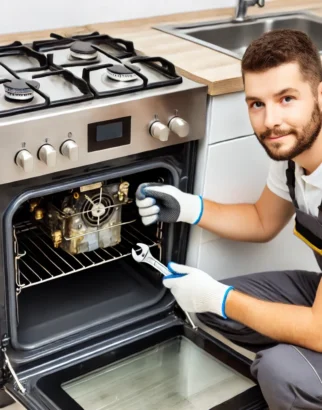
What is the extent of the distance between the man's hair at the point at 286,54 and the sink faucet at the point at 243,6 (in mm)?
839

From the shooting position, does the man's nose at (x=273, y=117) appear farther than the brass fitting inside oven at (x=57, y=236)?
No

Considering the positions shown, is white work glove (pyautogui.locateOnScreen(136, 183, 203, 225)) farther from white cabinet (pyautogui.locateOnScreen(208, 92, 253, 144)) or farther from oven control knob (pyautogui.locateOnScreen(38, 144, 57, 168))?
oven control knob (pyautogui.locateOnScreen(38, 144, 57, 168))

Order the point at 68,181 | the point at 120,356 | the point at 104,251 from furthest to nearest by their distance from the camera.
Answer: the point at 104,251, the point at 120,356, the point at 68,181

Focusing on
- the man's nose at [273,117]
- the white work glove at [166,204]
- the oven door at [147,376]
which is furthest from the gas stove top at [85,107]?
the oven door at [147,376]

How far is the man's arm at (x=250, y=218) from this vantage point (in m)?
1.90

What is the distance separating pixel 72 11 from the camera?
2.22 meters

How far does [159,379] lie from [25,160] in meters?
0.76

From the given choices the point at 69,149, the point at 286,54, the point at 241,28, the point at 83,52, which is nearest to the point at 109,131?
the point at 69,149

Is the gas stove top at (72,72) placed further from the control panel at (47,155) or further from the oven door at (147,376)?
the oven door at (147,376)

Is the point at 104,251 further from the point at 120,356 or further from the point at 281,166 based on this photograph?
the point at 281,166

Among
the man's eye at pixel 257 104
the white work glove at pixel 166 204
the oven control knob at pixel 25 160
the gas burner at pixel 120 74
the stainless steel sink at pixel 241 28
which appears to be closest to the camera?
the oven control knob at pixel 25 160

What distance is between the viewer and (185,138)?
178 centimetres

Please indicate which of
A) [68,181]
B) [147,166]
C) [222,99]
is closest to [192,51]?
[222,99]

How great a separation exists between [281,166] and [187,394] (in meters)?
0.66
